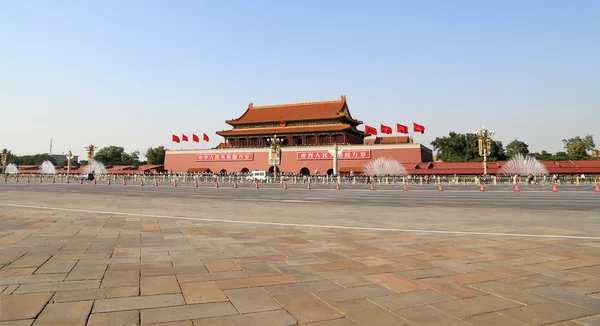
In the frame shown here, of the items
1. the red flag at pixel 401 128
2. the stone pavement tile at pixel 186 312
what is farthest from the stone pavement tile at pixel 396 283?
the red flag at pixel 401 128

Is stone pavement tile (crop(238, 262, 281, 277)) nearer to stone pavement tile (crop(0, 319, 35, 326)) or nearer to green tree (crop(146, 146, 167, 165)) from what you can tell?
stone pavement tile (crop(0, 319, 35, 326))

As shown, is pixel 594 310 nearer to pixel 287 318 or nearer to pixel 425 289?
pixel 425 289

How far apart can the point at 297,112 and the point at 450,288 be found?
5469cm

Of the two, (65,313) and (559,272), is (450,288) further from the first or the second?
(65,313)

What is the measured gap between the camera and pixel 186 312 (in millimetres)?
2832

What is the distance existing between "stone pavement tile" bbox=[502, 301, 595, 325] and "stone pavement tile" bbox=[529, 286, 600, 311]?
118 mm

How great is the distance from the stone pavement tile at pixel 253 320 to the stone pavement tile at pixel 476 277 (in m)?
1.91

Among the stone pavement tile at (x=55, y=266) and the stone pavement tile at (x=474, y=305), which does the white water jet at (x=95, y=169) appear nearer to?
the stone pavement tile at (x=55, y=266)

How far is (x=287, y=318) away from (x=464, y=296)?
5.22ft

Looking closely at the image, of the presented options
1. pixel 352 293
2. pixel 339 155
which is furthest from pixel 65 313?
pixel 339 155

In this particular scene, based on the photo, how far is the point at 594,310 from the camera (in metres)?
2.90

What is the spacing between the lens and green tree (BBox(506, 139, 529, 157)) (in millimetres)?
72887

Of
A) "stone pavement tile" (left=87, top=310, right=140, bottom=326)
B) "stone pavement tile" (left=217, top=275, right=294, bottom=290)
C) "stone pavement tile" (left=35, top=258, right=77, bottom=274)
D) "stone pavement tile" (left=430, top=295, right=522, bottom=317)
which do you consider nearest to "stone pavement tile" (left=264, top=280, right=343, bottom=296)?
"stone pavement tile" (left=217, top=275, right=294, bottom=290)

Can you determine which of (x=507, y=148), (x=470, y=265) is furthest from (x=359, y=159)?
(x=470, y=265)
